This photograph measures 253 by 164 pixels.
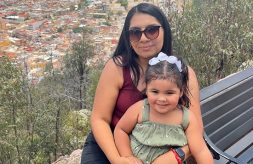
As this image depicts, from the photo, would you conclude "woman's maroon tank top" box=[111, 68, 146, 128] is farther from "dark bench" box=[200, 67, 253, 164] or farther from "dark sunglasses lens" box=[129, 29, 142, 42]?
"dark bench" box=[200, 67, 253, 164]

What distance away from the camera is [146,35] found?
1968 millimetres

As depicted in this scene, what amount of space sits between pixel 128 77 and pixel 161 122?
0.33 meters

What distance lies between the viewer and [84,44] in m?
12.7

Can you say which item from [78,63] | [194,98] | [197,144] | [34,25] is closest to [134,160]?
[197,144]

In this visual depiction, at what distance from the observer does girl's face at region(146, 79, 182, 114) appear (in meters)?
1.74

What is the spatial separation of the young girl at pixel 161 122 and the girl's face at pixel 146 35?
19 centimetres

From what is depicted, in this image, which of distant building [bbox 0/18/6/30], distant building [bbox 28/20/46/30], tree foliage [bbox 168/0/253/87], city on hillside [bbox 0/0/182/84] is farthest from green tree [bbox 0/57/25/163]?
distant building [bbox 0/18/6/30]

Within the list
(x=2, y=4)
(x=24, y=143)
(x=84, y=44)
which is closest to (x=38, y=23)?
(x=2, y=4)

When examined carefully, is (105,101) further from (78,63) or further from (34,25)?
(34,25)

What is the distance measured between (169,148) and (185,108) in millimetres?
203

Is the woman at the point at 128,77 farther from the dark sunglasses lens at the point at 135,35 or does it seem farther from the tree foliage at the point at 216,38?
the tree foliage at the point at 216,38

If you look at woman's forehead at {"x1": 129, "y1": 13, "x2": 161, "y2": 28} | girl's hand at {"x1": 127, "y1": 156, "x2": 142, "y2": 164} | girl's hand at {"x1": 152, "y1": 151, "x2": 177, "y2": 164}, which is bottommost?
girl's hand at {"x1": 127, "y1": 156, "x2": 142, "y2": 164}

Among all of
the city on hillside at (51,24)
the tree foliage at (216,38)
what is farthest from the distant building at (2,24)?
the tree foliage at (216,38)

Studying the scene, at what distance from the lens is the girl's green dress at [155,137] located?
5.89 feet
